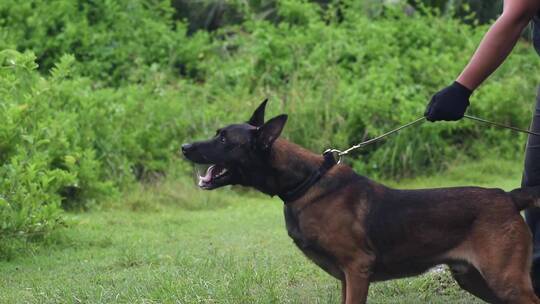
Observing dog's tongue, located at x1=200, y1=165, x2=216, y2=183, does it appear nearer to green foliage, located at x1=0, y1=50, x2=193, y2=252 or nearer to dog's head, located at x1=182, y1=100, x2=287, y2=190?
dog's head, located at x1=182, y1=100, x2=287, y2=190

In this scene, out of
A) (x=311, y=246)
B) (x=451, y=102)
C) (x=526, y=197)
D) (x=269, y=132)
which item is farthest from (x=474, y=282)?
(x=269, y=132)

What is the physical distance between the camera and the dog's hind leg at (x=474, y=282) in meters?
5.08

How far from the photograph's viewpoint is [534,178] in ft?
17.3

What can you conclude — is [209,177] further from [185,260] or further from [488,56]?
[185,260]

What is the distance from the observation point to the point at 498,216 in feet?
16.2

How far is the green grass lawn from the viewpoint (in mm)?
5766

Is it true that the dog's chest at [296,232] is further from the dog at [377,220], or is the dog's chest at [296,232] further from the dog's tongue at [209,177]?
the dog's tongue at [209,177]

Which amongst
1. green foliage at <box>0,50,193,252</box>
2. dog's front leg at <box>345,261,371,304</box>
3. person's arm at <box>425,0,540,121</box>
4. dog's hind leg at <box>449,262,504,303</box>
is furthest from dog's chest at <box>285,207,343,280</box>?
green foliage at <box>0,50,193,252</box>

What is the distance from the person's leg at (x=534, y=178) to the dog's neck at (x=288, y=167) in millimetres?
1114

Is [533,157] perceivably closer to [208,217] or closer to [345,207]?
[345,207]

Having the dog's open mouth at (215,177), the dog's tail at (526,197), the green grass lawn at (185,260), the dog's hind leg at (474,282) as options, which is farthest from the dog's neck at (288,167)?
the dog's tail at (526,197)

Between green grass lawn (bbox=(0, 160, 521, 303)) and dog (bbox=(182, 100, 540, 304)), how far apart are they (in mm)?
667

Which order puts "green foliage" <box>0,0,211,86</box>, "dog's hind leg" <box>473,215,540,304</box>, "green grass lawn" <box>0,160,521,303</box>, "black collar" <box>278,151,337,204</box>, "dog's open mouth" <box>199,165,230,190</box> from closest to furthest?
"dog's hind leg" <box>473,215,540,304</box>, "black collar" <box>278,151,337,204</box>, "dog's open mouth" <box>199,165,230,190</box>, "green grass lawn" <box>0,160,521,303</box>, "green foliage" <box>0,0,211,86</box>

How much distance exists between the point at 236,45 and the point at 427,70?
10.3 ft
